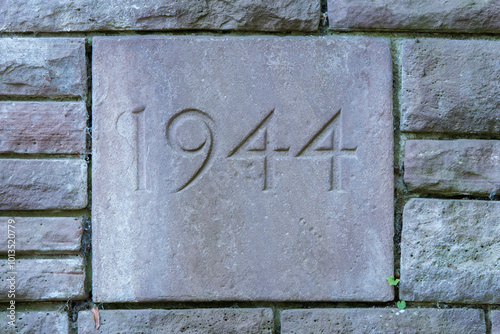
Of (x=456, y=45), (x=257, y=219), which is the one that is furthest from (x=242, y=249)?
(x=456, y=45)

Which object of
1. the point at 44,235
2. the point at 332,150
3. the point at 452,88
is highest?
the point at 452,88

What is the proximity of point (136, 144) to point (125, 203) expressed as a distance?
22 centimetres

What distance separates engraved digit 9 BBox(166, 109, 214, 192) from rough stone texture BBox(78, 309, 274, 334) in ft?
1.54

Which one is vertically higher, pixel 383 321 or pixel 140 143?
pixel 140 143

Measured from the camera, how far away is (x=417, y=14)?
4.46ft

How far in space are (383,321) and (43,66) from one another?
157 centimetres

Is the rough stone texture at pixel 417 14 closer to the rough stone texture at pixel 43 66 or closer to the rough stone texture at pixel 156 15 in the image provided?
the rough stone texture at pixel 156 15

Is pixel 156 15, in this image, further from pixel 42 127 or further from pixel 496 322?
pixel 496 322

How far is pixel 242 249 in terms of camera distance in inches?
52.6

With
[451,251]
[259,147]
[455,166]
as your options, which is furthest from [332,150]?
[451,251]

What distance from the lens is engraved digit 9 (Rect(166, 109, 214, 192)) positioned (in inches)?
52.7

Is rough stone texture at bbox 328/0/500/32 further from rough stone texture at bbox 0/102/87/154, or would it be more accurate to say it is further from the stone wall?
rough stone texture at bbox 0/102/87/154

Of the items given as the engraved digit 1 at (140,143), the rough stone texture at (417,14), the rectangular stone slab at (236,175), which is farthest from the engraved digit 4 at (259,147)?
the rough stone texture at (417,14)

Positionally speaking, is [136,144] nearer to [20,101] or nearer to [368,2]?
[20,101]
